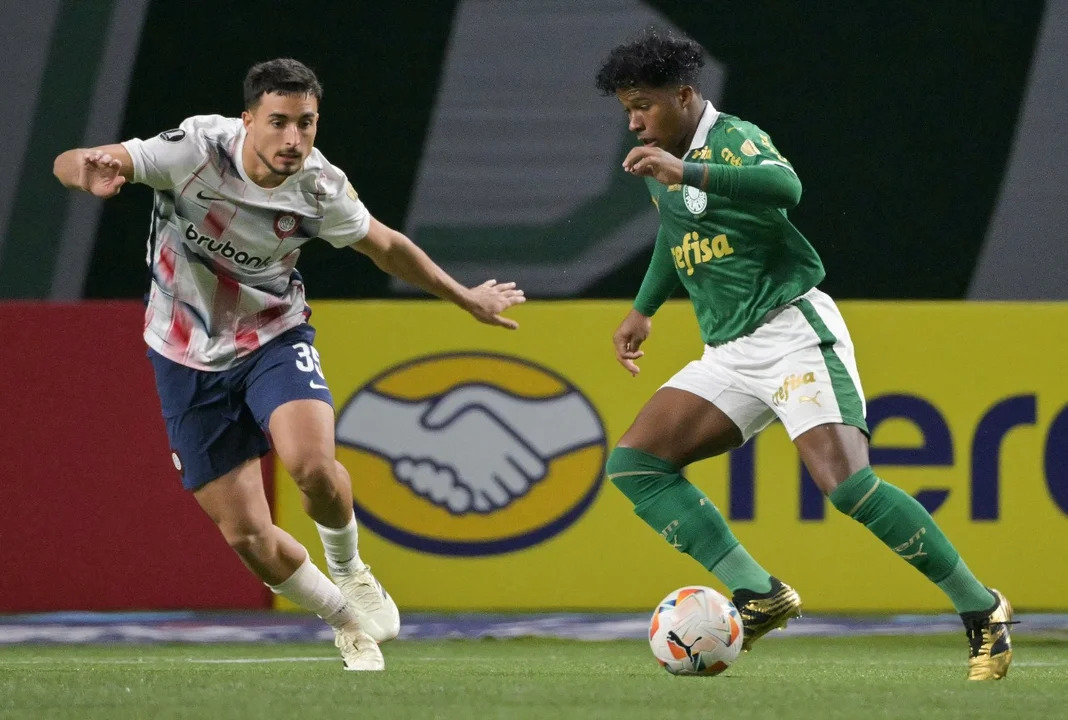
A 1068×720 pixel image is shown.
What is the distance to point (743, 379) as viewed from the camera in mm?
4562

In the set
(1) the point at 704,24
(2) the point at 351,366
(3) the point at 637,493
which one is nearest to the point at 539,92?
(1) the point at 704,24

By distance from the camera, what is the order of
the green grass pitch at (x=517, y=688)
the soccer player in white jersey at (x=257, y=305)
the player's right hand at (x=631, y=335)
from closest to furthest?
the green grass pitch at (x=517, y=688)
the soccer player in white jersey at (x=257, y=305)
the player's right hand at (x=631, y=335)

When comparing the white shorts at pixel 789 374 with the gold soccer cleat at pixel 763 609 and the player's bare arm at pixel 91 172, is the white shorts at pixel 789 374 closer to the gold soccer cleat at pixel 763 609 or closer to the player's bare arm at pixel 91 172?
the gold soccer cleat at pixel 763 609

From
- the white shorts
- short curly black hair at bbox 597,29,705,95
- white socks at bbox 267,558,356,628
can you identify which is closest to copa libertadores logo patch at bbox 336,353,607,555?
white socks at bbox 267,558,356,628

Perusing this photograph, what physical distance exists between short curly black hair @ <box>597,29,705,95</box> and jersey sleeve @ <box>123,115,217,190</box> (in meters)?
1.14

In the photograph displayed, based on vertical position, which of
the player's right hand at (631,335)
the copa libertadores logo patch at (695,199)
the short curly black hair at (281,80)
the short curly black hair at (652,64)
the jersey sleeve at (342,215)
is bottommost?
the player's right hand at (631,335)

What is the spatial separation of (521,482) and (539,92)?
217 cm

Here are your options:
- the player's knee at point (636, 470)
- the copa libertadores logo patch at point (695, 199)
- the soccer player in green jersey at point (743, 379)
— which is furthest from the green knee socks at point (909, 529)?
the copa libertadores logo patch at point (695, 199)

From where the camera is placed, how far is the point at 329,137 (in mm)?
7863

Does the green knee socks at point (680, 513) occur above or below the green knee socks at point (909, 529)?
below

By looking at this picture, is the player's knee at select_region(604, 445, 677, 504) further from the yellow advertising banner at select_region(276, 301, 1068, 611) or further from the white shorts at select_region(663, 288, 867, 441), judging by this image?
the yellow advertising banner at select_region(276, 301, 1068, 611)

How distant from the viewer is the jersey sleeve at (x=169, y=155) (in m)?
4.54

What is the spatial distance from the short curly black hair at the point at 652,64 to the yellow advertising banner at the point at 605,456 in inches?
82.0

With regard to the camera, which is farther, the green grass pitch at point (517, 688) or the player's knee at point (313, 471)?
the player's knee at point (313, 471)
